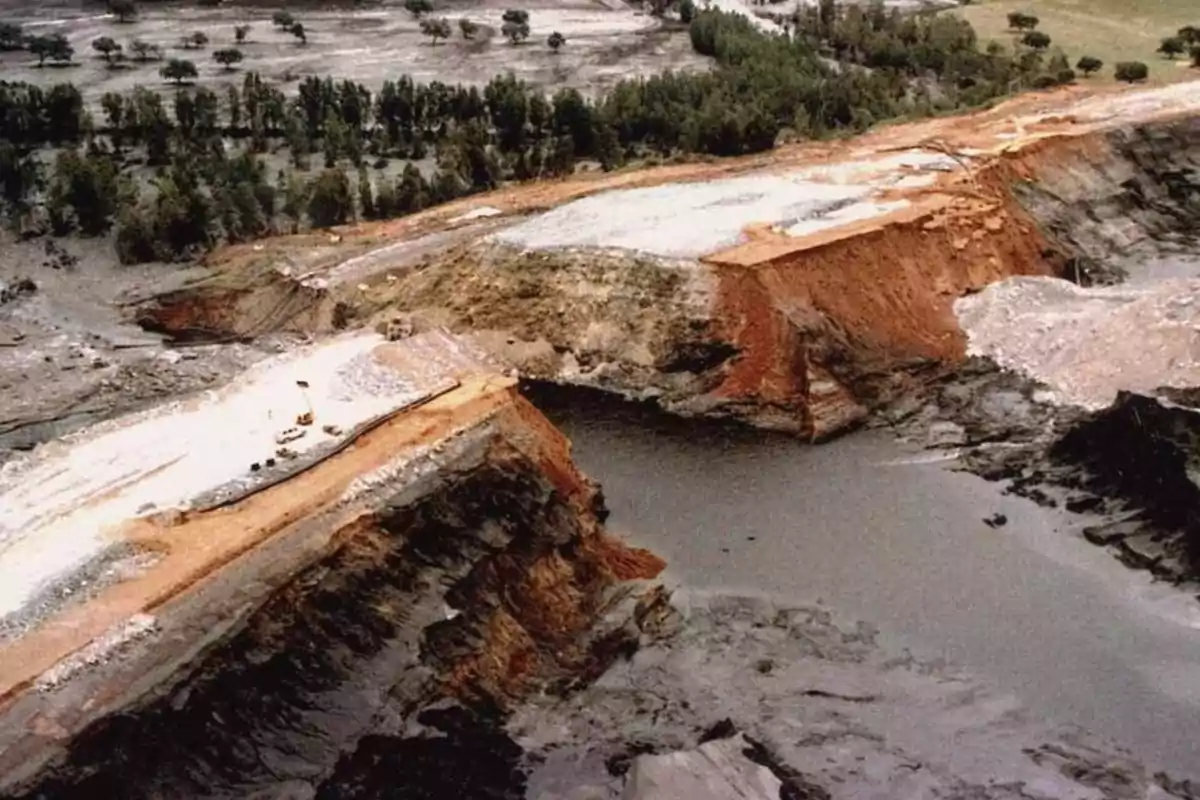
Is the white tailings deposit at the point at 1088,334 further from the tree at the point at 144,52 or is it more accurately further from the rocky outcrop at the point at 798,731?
the tree at the point at 144,52

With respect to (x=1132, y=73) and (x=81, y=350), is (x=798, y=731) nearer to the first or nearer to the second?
(x=81, y=350)

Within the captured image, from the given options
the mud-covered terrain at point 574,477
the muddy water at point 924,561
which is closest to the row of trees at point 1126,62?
the mud-covered terrain at point 574,477

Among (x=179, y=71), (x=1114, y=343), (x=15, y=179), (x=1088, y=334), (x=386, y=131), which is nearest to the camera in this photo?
(x=1114, y=343)

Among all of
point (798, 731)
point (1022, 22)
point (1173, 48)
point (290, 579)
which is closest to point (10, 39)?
point (1022, 22)

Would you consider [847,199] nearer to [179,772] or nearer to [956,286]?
[956,286]

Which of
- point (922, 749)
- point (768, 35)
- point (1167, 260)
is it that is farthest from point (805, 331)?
point (768, 35)

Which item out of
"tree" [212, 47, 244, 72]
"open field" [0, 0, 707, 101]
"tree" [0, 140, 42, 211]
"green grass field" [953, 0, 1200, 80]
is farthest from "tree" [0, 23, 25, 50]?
"green grass field" [953, 0, 1200, 80]
